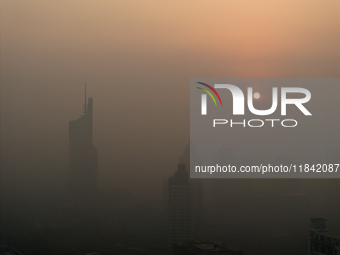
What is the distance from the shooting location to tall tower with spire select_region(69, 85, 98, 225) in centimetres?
317

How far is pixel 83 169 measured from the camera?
3.20m

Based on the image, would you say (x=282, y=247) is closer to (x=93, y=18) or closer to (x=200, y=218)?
(x=200, y=218)

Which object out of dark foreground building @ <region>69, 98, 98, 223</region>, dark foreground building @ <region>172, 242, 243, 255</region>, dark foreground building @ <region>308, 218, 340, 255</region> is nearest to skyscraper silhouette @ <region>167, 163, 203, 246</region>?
dark foreground building @ <region>172, 242, 243, 255</region>

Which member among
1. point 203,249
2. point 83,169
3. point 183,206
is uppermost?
point 83,169

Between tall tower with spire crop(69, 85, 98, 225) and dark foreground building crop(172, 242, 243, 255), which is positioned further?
tall tower with spire crop(69, 85, 98, 225)

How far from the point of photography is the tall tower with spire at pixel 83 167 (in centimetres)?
317

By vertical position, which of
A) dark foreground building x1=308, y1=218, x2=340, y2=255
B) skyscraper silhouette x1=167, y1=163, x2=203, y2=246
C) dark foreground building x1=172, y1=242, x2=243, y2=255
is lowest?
dark foreground building x1=172, y1=242, x2=243, y2=255

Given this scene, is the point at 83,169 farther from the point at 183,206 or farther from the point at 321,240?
the point at 321,240

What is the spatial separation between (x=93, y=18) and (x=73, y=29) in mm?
136

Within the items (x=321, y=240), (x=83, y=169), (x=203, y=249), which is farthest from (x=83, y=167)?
(x=321, y=240)

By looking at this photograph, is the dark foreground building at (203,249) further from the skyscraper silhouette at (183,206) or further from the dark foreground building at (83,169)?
the dark foreground building at (83,169)

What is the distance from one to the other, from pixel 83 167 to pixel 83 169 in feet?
0.04

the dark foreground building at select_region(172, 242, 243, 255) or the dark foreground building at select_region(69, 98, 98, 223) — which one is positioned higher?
the dark foreground building at select_region(69, 98, 98, 223)

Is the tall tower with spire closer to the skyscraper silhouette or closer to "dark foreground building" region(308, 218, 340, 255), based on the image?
the skyscraper silhouette
